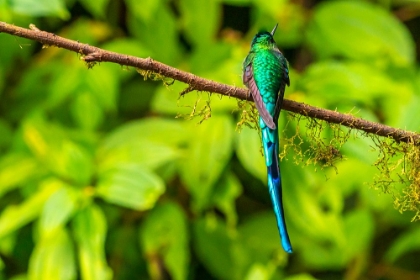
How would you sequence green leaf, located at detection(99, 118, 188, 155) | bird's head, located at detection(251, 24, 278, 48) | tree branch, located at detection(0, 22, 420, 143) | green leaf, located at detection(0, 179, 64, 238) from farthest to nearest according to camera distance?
green leaf, located at detection(99, 118, 188, 155), green leaf, located at detection(0, 179, 64, 238), bird's head, located at detection(251, 24, 278, 48), tree branch, located at detection(0, 22, 420, 143)

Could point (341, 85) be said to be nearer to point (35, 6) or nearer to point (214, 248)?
point (214, 248)

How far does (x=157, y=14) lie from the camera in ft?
8.66

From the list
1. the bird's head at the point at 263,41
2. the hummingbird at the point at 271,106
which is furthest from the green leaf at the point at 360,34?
the hummingbird at the point at 271,106

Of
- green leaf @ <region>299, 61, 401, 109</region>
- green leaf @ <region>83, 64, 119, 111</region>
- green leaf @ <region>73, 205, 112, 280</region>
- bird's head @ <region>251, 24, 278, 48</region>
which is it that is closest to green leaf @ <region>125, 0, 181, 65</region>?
green leaf @ <region>83, 64, 119, 111</region>

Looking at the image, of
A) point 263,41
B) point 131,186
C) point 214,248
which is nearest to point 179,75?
point 263,41

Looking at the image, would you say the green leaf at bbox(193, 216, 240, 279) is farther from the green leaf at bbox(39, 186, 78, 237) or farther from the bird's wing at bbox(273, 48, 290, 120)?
the bird's wing at bbox(273, 48, 290, 120)

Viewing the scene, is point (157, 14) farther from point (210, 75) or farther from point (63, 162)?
point (63, 162)

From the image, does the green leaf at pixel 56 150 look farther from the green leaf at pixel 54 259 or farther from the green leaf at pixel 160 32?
the green leaf at pixel 160 32

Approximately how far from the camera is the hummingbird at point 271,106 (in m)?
1.29

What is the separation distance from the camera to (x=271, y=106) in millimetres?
1320

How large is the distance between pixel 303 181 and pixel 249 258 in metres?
0.49

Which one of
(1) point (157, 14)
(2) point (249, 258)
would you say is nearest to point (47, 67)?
(1) point (157, 14)

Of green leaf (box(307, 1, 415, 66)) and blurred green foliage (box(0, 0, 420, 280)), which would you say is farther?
green leaf (box(307, 1, 415, 66))

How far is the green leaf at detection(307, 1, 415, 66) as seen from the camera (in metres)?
2.67
